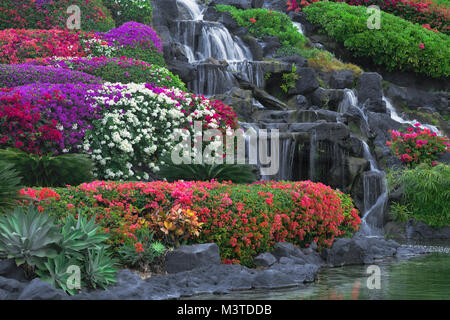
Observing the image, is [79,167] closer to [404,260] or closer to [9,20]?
[404,260]

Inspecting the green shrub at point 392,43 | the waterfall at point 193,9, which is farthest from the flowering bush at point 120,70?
the green shrub at point 392,43

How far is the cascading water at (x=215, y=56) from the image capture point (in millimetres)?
18938

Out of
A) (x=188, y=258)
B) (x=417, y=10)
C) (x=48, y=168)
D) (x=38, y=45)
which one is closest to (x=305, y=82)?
(x=38, y=45)

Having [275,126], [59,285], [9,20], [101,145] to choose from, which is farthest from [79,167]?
[9,20]

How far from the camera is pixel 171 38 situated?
2206 centimetres

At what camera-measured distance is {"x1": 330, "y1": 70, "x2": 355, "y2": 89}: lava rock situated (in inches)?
842

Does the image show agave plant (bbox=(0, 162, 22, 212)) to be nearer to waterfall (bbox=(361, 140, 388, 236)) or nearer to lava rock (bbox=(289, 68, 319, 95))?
waterfall (bbox=(361, 140, 388, 236))

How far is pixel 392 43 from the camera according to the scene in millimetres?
24719

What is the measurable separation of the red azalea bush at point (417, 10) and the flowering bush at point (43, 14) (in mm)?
13239

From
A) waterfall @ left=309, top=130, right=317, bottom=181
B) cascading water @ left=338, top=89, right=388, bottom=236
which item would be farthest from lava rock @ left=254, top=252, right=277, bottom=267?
waterfall @ left=309, top=130, right=317, bottom=181

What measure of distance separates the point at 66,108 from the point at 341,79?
43.9 ft

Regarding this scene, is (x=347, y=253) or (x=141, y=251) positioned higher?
(x=141, y=251)

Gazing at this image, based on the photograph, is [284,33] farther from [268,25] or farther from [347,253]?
[347,253]

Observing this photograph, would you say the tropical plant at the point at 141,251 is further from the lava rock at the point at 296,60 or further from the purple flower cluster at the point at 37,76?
the lava rock at the point at 296,60
